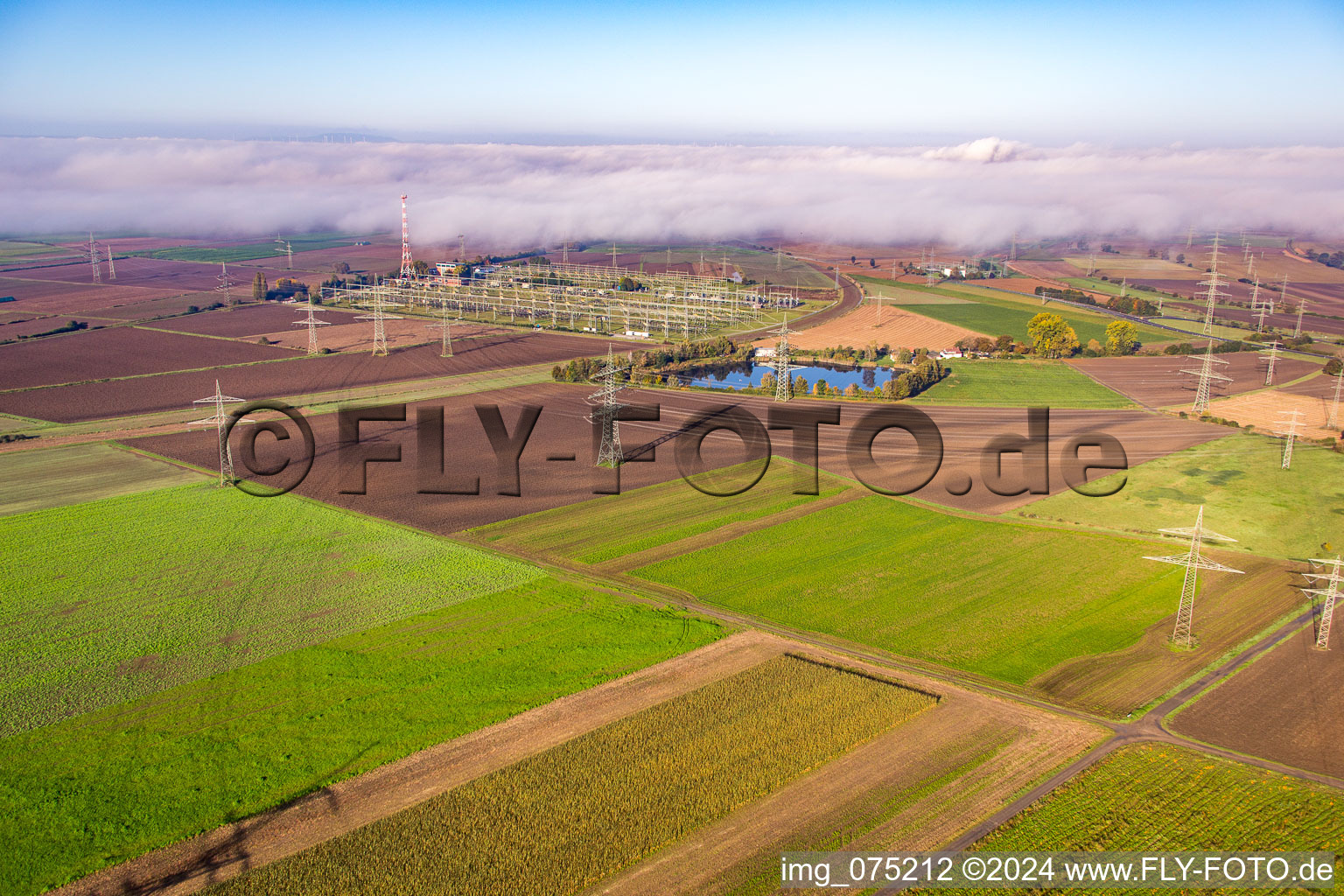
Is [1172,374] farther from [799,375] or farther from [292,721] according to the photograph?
[292,721]

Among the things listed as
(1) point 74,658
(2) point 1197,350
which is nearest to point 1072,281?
(2) point 1197,350

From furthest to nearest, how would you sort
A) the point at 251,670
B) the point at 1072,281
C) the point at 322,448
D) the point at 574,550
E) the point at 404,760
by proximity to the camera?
the point at 1072,281, the point at 322,448, the point at 574,550, the point at 251,670, the point at 404,760

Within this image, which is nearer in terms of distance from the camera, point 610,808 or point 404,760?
point 610,808

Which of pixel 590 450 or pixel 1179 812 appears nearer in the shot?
pixel 1179 812

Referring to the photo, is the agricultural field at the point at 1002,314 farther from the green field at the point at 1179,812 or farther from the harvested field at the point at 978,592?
the green field at the point at 1179,812

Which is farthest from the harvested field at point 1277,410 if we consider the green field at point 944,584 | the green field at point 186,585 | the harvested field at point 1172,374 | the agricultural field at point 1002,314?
the green field at point 186,585

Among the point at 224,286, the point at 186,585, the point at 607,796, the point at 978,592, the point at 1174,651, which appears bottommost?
Answer: the point at 607,796

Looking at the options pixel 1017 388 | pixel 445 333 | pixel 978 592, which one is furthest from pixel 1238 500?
pixel 445 333

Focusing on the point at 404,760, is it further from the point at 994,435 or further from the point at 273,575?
the point at 994,435
